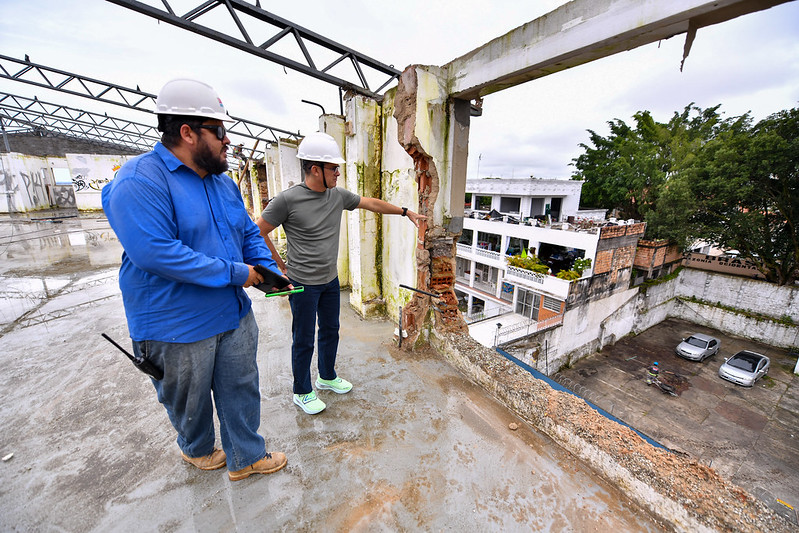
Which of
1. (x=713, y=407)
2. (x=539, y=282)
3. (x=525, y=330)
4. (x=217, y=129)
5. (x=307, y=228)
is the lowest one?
(x=713, y=407)

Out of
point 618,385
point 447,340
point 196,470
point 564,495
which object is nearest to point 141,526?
point 196,470

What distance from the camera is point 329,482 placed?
161cm

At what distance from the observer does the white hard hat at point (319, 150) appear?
198 centimetres

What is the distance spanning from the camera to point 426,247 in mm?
2969

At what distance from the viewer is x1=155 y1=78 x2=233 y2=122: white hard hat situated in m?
1.21

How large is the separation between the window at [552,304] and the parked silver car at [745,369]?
22.6ft

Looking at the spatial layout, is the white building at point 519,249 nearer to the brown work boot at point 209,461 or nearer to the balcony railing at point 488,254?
the balcony railing at point 488,254

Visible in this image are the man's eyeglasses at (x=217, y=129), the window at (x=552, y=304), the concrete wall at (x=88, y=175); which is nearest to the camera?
the man's eyeglasses at (x=217, y=129)

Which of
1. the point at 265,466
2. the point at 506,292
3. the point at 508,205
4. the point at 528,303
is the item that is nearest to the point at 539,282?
the point at 528,303

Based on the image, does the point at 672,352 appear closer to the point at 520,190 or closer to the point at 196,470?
the point at 520,190

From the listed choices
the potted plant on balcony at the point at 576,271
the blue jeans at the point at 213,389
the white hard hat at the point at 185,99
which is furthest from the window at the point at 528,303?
the white hard hat at the point at 185,99

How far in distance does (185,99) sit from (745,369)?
59.0 ft

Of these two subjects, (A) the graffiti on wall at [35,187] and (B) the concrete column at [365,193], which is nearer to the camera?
(B) the concrete column at [365,193]

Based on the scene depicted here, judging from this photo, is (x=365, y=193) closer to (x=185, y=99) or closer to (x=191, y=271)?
(x=185, y=99)
